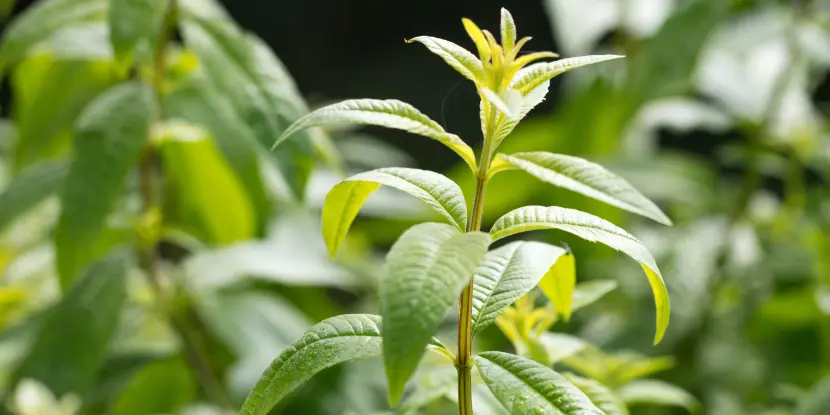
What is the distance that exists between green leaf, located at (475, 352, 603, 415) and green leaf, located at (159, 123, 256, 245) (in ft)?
1.79

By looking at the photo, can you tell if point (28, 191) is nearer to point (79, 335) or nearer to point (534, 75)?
point (79, 335)

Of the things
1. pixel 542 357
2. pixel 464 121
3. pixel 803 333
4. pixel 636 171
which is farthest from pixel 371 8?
pixel 542 357

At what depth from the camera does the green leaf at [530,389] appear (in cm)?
37

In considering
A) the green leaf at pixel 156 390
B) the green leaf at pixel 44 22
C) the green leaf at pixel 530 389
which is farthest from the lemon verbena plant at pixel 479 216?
the green leaf at pixel 156 390

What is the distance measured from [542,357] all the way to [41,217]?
0.83 m

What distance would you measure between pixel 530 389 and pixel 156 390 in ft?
2.38

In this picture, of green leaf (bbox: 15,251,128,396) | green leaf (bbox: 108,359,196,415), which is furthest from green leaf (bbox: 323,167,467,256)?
green leaf (bbox: 108,359,196,415)

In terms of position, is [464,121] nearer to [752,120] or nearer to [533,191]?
[533,191]

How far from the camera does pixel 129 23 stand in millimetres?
642

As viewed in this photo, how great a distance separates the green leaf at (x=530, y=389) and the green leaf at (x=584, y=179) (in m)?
0.09

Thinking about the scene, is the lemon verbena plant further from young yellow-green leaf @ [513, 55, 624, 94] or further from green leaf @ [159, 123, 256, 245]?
green leaf @ [159, 123, 256, 245]

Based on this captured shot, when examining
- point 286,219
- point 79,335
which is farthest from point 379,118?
point 286,219

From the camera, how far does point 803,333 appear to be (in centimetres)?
113

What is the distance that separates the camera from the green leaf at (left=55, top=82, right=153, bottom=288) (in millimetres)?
686
